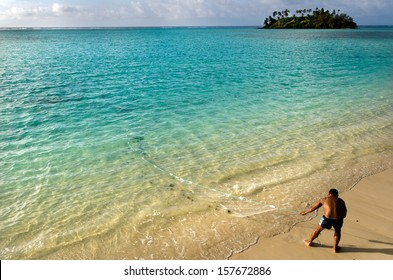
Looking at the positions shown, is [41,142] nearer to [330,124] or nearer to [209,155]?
[209,155]

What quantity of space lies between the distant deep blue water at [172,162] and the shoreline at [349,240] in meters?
0.44

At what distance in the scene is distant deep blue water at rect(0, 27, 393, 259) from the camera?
9.03 meters

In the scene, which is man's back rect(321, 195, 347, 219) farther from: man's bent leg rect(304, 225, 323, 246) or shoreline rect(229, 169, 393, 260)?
shoreline rect(229, 169, 393, 260)

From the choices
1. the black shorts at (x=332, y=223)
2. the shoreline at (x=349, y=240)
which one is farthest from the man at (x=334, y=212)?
the shoreline at (x=349, y=240)

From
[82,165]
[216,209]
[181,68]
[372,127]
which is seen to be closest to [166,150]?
[82,165]

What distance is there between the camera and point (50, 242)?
877 centimetres

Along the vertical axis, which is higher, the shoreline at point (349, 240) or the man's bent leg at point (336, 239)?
the man's bent leg at point (336, 239)

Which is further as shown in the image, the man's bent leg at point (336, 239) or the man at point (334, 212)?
the man's bent leg at point (336, 239)

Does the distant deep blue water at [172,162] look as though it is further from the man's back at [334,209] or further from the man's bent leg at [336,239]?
the man's back at [334,209]

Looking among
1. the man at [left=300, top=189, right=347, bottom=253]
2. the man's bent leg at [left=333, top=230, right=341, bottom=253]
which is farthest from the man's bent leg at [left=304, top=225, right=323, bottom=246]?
the man's bent leg at [left=333, top=230, right=341, bottom=253]

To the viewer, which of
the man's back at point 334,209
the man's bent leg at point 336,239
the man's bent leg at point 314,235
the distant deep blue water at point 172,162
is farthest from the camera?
the distant deep blue water at point 172,162

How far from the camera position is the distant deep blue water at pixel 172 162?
9.03 meters

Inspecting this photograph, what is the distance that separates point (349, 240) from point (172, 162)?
7443 mm

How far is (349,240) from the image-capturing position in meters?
8.49
